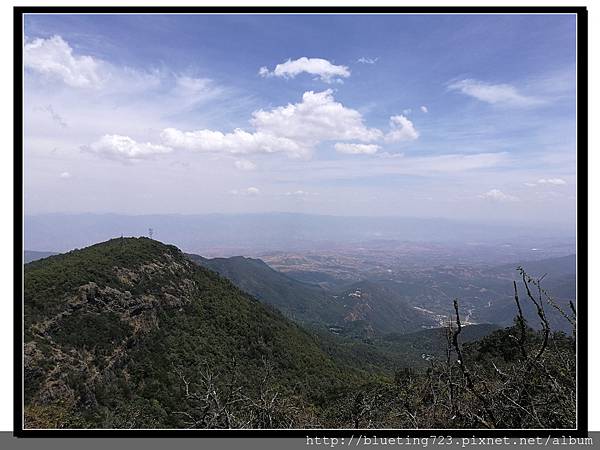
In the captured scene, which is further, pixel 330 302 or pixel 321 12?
pixel 330 302

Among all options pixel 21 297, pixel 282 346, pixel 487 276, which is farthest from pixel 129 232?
pixel 487 276

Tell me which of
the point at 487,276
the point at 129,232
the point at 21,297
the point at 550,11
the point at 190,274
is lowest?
the point at 487,276

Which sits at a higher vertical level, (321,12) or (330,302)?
(321,12)

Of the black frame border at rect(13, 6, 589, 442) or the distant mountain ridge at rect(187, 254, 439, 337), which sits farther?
the distant mountain ridge at rect(187, 254, 439, 337)

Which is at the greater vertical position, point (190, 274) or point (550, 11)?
point (550, 11)

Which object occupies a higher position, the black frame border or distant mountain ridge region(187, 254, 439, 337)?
the black frame border

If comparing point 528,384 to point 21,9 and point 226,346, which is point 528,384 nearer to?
point 21,9

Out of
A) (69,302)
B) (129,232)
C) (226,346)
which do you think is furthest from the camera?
(226,346)

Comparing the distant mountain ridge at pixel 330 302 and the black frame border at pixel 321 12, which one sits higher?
the black frame border at pixel 321 12
